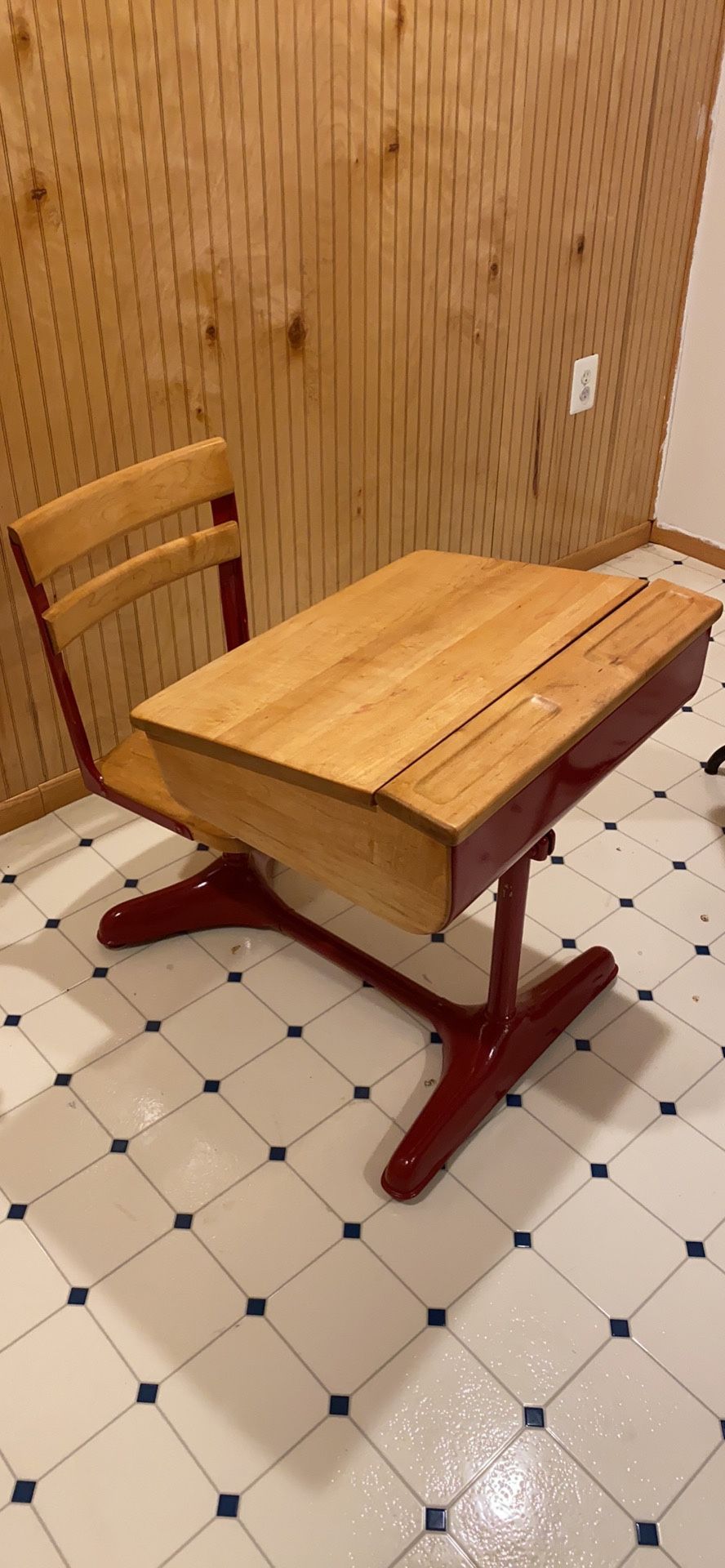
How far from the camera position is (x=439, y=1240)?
1933 millimetres

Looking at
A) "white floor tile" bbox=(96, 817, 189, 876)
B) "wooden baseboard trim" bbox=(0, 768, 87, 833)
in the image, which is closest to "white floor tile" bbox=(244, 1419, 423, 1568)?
"white floor tile" bbox=(96, 817, 189, 876)

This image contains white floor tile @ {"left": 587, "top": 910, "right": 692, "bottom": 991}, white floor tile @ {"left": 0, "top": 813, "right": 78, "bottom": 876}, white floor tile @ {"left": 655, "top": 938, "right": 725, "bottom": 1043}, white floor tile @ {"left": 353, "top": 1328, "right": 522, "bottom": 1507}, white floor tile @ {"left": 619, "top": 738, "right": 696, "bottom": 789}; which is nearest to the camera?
white floor tile @ {"left": 353, "top": 1328, "right": 522, "bottom": 1507}

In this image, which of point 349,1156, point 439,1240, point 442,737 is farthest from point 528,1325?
point 442,737

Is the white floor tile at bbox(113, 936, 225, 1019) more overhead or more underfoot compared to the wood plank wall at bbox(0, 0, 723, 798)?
more underfoot

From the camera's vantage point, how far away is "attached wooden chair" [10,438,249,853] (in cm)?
204

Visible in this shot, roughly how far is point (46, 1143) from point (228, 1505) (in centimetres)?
68

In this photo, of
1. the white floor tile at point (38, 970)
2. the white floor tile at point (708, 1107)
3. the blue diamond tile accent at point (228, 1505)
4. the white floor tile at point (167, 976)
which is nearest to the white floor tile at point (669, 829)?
the white floor tile at point (708, 1107)

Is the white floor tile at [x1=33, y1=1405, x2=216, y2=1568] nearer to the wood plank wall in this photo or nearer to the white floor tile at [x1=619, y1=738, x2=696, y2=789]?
the wood plank wall

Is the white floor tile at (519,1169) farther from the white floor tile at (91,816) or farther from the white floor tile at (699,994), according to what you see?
the white floor tile at (91,816)

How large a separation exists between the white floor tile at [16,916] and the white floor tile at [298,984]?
1.59ft

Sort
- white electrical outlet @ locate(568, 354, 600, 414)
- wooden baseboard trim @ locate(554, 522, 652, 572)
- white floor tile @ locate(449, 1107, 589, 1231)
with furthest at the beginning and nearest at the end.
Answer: wooden baseboard trim @ locate(554, 522, 652, 572) < white electrical outlet @ locate(568, 354, 600, 414) < white floor tile @ locate(449, 1107, 589, 1231)

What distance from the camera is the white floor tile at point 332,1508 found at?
1.58 m

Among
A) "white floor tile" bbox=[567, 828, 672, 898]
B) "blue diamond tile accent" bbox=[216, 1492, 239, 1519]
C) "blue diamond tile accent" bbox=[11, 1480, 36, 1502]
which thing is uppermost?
"white floor tile" bbox=[567, 828, 672, 898]

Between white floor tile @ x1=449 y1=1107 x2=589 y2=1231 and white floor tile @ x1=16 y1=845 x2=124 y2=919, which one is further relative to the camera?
white floor tile @ x1=16 y1=845 x2=124 y2=919
